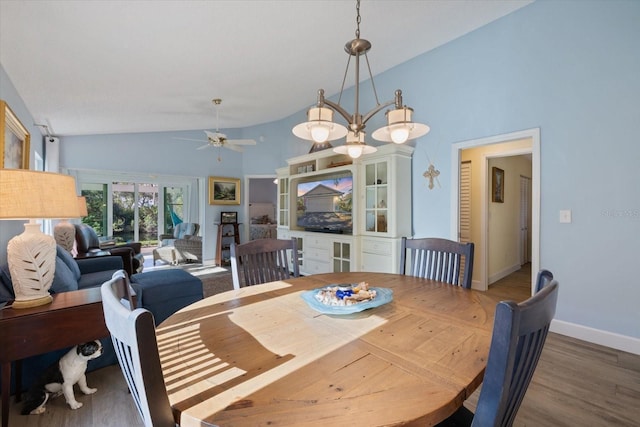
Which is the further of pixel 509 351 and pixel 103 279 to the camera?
pixel 103 279

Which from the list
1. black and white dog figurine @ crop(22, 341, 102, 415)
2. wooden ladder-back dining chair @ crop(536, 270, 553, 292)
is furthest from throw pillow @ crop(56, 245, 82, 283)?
wooden ladder-back dining chair @ crop(536, 270, 553, 292)

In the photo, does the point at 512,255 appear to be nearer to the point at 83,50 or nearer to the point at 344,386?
the point at 344,386

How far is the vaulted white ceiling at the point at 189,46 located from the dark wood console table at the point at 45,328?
76.0 inches

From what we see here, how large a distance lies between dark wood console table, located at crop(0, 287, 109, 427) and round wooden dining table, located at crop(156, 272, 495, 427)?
103 centimetres

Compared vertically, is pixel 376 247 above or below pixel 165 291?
above

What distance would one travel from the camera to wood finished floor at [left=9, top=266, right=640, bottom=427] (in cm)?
165

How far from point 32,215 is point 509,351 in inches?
82.7

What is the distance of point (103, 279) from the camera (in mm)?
3186

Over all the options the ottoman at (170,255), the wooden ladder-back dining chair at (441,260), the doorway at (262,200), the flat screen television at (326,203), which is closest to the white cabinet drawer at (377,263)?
the flat screen television at (326,203)

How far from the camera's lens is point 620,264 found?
246cm

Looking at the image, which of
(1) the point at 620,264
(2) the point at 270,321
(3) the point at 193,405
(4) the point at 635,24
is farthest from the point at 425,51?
(3) the point at 193,405

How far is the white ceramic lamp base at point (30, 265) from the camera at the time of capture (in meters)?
1.67

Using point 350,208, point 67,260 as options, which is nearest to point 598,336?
point 350,208

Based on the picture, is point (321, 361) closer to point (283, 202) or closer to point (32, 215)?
point (32, 215)
